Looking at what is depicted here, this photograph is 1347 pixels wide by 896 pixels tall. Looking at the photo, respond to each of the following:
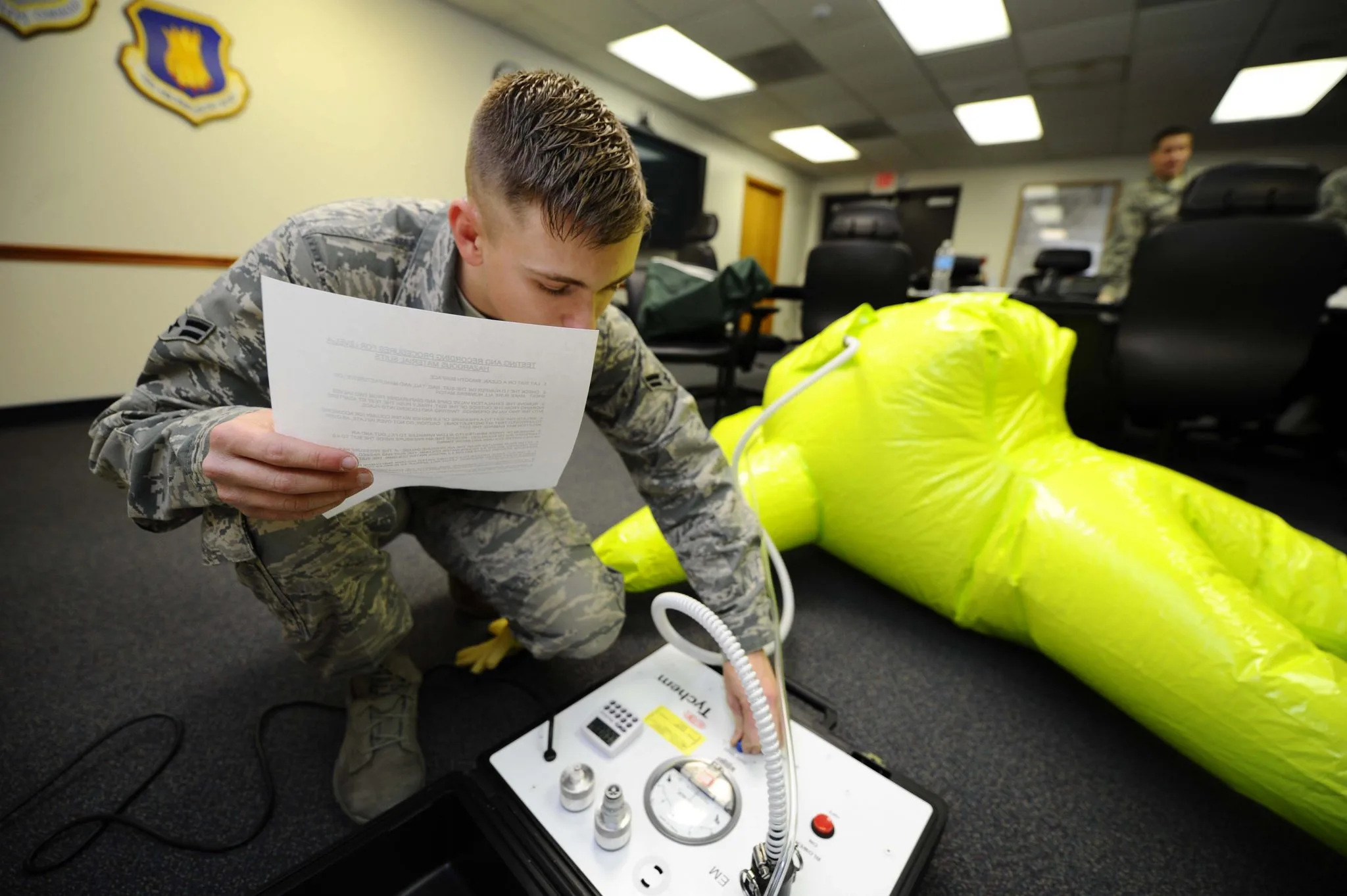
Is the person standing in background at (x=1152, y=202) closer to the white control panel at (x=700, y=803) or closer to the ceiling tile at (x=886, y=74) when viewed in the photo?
the ceiling tile at (x=886, y=74)

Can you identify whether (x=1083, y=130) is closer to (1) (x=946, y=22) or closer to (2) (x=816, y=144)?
(2) (x=816, y=144)

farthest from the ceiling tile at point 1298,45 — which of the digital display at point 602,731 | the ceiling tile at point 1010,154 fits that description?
the digital display at point 602,731

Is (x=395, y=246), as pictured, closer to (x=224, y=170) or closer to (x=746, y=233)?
(x=224, y=170)

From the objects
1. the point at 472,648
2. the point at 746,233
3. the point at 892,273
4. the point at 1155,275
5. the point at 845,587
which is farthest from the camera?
the point at 746,233

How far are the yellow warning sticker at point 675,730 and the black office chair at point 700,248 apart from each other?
2.11m

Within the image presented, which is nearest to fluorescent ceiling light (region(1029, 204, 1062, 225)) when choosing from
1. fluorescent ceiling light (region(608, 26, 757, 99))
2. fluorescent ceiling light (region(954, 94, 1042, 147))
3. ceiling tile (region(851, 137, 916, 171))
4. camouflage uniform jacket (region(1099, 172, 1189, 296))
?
fluorescent ceiling light (region(954, 94, 1042, 147))

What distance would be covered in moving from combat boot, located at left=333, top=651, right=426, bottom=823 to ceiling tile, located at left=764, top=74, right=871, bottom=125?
2897mm

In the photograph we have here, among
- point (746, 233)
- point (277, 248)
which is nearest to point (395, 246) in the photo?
point (277, 248)

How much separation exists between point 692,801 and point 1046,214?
646 centimetres

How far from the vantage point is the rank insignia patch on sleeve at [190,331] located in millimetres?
492

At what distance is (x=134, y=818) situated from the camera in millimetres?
593

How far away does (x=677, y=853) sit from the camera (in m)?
0.43

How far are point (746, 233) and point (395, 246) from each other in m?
5.33

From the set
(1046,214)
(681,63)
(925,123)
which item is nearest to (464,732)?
(681,63)
